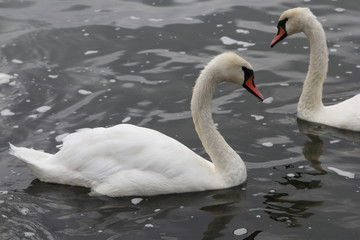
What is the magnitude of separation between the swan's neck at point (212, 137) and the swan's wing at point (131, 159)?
0.16 meters

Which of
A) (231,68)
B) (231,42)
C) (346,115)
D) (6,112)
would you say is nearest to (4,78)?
(6,112)

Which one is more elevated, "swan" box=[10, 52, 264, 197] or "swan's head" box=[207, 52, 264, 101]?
"swan's head" box=[207, 52, 264, 101]

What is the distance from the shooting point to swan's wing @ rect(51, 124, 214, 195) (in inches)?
388

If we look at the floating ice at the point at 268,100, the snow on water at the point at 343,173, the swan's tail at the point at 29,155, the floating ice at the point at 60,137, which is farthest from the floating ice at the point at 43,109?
the snow on water at the point at 343,173

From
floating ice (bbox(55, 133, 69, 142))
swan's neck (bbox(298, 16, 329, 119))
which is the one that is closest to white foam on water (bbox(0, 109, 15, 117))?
floating ice (bbox(55, 133, 69, 142))

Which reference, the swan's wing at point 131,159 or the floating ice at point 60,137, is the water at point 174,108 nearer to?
the floating ice at point 60,137

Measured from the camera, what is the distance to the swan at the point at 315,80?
1176 centimetres

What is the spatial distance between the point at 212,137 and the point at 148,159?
88 centimetres

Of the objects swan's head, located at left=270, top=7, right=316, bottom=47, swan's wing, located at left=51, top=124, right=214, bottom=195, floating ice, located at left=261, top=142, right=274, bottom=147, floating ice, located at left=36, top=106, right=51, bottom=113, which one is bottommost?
floating ice, located at left=36, top=106, right=51, bottom=113

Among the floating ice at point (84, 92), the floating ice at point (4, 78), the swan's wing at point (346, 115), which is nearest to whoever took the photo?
the swan's wing at point (346, 115)

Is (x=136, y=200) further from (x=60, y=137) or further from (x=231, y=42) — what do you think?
(x=231, y=42)

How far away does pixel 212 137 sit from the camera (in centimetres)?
1024

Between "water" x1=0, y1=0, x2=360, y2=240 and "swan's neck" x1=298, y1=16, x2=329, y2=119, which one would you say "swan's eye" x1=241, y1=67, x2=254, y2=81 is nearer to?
"water" x1=0, y1=0, x2=360, y2=240

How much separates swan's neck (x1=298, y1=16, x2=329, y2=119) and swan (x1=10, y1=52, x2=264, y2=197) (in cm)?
202
